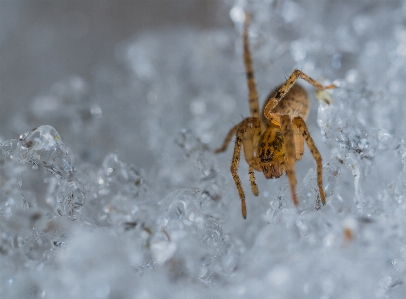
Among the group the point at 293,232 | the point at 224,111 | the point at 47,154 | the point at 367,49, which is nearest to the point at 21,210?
the point at 47,154

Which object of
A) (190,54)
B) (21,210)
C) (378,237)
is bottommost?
(378,237)

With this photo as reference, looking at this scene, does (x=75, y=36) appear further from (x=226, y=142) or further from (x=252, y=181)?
(x=252, y=181)

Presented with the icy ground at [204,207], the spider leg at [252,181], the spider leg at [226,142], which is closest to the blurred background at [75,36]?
the icy ground at [204,207]

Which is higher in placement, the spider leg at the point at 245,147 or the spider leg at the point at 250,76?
the spider leg at the point at 250,76

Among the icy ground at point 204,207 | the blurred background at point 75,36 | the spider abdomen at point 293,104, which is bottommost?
the icy ground at point 204,207

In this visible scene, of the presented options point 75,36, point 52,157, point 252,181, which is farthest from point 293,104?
point 75,36

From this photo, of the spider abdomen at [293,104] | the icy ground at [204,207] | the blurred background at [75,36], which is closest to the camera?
the icy ground at [204,207]

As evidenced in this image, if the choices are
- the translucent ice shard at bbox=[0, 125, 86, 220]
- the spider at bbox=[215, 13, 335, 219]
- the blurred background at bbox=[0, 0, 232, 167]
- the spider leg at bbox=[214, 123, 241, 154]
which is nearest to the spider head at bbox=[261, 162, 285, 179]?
the spider at bbox=[215, 13, 335, 219]

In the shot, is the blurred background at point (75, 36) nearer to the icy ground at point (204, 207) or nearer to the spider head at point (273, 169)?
the icy ground at point (204, 207)

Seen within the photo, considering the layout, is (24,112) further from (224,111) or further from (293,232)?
(293,232)
